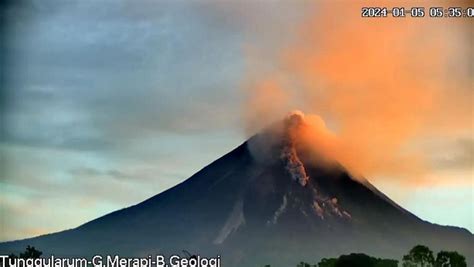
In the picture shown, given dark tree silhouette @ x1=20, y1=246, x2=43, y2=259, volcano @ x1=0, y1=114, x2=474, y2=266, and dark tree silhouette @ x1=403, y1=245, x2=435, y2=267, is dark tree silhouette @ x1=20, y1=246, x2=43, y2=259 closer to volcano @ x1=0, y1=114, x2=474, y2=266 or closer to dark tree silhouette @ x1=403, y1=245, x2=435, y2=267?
volcano @ x1=0, y1=114, x2=474, y2=266

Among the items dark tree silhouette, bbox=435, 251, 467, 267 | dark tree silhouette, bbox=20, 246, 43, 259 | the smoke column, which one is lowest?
dark tree silhouette, bbox=435, 251, 467, 267

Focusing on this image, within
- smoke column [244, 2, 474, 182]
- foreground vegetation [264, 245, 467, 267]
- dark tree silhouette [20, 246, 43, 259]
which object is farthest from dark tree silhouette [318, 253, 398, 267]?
dark tree silhouette [20, 246, 43, 259]

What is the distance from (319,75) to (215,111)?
515 mm

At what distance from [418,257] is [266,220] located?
28.5 inches

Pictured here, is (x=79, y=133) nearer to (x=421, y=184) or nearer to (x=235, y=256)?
(x=235, y=256)

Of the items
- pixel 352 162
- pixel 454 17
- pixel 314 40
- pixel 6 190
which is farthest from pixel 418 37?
pixel 6 190

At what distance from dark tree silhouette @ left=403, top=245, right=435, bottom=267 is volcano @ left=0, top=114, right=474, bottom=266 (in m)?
0.03

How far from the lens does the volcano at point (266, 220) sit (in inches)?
112

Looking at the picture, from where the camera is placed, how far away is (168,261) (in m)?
2.88

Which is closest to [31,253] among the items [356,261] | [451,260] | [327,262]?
[327,262]

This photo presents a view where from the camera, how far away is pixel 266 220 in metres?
2.89

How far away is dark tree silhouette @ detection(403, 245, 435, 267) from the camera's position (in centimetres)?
286

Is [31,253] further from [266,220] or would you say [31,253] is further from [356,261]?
[356,261]

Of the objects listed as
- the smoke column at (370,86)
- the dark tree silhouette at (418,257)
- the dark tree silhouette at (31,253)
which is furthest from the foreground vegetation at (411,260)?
the dark tree silhouette at (31,253)
